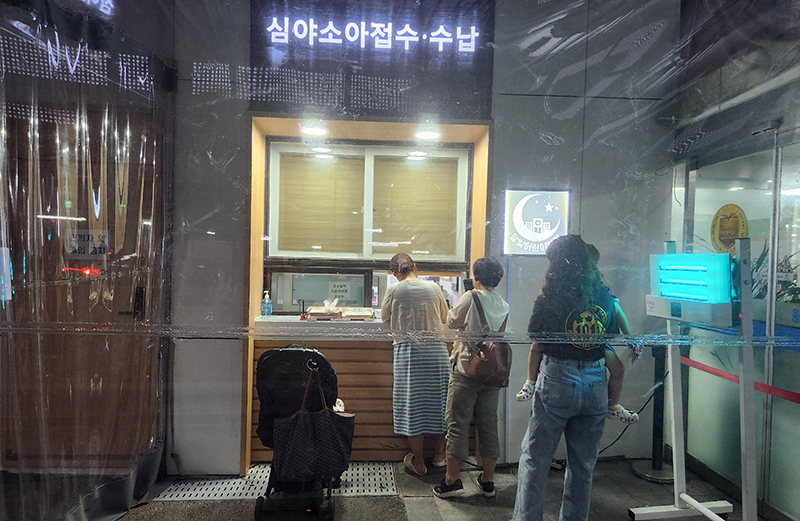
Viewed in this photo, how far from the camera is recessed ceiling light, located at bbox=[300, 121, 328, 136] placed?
3.04ft

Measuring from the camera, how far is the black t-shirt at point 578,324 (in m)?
0.90

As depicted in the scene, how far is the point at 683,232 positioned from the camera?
3.00ft

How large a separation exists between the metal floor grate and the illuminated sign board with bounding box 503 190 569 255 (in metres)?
0.79

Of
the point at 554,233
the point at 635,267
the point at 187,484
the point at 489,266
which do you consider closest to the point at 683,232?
the point at 635,267

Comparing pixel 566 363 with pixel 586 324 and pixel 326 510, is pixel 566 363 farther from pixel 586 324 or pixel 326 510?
pixel 326 510

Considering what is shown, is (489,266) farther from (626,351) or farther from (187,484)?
(187,484)

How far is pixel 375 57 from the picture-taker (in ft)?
2.96

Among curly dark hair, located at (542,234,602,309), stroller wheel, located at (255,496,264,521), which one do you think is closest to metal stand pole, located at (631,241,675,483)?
curly dark hair, located at (542,234,602,309)

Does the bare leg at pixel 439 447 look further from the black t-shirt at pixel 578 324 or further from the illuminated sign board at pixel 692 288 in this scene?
the illuminated sign board at pixel 692 288

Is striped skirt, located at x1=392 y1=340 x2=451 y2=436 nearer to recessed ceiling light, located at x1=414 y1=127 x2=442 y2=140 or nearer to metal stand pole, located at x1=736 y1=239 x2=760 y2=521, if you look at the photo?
recessed ceiling light, located at x1=414 y1=127 x2=442 y2=140

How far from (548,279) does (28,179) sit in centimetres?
146

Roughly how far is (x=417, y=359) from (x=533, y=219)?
53cm

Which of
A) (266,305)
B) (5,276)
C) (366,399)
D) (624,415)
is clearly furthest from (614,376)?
(5,276)

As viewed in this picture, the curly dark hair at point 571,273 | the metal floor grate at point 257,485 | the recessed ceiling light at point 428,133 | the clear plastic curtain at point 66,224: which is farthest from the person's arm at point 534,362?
the clear plastic curtain at point 66,224
